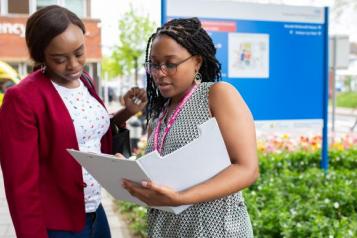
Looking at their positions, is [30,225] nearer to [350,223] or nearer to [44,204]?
[44,204]

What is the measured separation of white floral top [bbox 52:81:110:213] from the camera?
1.82m

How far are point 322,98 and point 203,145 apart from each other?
451cm

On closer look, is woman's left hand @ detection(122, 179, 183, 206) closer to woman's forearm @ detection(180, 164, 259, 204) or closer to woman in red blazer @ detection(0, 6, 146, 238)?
woman's forearm @ detection(180, 164, 259, 204)

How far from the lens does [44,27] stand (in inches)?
66.8

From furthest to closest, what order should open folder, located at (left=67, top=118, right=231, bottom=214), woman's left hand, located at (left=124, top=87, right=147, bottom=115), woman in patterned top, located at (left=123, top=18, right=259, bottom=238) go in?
woman's left hand, located at (left=124, top=87, right=147, bottom=115)
woman in patterned top, located at (left=123, top=18, right=259, bottom=238)
open folder, located at (left=67, top=118, right=231, bottom=214)

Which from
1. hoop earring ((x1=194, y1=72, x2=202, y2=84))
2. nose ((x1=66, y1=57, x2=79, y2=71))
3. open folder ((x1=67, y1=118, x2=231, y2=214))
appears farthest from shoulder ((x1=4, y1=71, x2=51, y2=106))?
hoop earring ((x1=194, y1=72, x2=202, y2=84))

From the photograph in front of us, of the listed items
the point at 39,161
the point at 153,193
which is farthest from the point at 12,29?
the point at 153,193

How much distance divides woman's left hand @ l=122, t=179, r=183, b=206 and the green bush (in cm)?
215

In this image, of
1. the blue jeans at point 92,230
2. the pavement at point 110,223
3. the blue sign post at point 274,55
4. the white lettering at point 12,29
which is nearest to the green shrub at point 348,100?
the blue sign post at point 274,55

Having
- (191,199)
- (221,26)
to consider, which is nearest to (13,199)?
(191,199)

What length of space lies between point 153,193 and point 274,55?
4.17 m

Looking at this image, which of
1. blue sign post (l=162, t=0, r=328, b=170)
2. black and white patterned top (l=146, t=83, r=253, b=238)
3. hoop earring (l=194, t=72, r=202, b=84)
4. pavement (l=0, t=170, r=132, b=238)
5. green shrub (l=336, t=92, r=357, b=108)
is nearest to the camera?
black and white patterned top (l=146, t=83, r=253, b=238)

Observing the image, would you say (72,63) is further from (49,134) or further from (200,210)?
(200,210)

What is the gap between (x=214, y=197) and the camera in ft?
4.86
